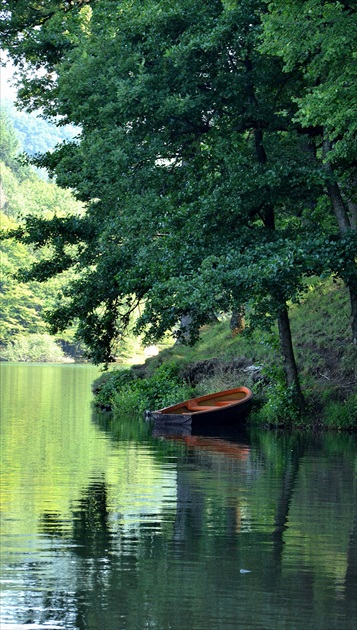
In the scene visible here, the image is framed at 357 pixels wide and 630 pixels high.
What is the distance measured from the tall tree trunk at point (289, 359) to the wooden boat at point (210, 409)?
5.38ft

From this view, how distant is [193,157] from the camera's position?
29219 mm

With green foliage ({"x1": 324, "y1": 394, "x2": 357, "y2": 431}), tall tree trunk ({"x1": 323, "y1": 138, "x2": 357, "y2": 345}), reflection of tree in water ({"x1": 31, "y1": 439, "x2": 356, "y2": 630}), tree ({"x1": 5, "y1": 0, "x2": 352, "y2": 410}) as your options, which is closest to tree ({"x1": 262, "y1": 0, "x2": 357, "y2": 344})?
tree ({"x1": 5, "y1": 0, "x2": 352, "y2": 410})

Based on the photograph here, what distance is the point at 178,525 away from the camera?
1198cm

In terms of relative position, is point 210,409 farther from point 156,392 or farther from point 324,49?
point 324,49

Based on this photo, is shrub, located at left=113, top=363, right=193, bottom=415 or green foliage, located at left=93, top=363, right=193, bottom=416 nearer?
shrub, located at left=113, top=363, right=193, bottom=415

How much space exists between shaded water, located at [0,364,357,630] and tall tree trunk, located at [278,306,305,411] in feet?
25.7

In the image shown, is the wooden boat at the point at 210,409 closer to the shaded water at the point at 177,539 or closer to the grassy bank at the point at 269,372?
the grassy bank at the point at 269,372

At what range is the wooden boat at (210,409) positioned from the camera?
29.5m

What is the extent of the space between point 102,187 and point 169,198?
7.98 feet

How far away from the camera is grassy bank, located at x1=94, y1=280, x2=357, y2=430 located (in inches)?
1171

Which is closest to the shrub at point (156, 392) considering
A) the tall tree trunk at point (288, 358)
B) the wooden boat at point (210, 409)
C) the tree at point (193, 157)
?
the wooden boat at point (210, 409)

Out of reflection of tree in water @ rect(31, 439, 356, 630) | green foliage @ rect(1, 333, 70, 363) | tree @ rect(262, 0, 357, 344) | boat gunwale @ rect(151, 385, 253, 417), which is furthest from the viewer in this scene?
green foliage @ rect(1, 333, 70, 363)

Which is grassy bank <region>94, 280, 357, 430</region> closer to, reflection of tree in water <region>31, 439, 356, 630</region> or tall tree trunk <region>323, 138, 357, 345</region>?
tall tree trunk <region>323, 138, 357, 345</region>

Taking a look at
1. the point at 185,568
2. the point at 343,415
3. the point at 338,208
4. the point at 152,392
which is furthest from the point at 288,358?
the point at 185,568
